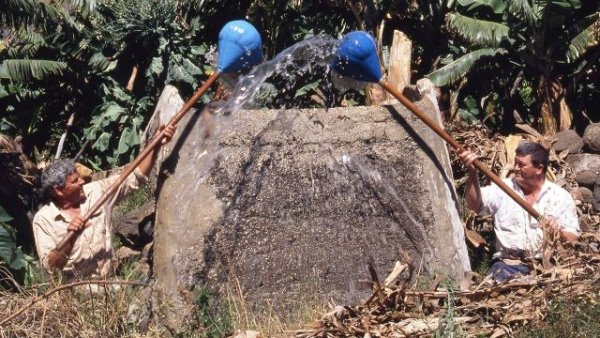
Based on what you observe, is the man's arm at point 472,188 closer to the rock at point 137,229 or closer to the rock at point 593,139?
the rock at point 137,229

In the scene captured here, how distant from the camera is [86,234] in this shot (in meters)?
7.00

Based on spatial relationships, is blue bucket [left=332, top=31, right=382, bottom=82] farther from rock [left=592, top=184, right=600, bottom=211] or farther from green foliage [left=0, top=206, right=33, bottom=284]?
rock [left=592, top=184, right=600, bottom=211]

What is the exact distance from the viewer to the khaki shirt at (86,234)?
6.97 meters

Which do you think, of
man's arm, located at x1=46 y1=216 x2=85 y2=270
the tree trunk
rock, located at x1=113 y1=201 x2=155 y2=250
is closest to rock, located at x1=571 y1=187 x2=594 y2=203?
the tree trunk

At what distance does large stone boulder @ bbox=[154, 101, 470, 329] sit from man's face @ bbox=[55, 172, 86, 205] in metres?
0.56

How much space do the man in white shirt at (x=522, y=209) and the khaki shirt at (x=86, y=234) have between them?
228 cm

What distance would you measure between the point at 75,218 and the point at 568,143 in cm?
502

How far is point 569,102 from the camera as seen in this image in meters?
11.4

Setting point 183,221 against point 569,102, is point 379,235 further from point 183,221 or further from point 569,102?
point 569,102

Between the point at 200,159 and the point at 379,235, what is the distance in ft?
4.10

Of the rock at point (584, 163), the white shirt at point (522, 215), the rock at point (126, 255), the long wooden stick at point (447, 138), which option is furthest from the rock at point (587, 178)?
the rock at point (126, 255)

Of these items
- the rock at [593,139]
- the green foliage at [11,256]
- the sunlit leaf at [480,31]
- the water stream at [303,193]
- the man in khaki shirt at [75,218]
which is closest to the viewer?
the water stream at [303,193]

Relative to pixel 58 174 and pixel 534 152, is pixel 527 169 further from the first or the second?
pixel 58 174

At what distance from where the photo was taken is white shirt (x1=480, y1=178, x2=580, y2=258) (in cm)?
710
